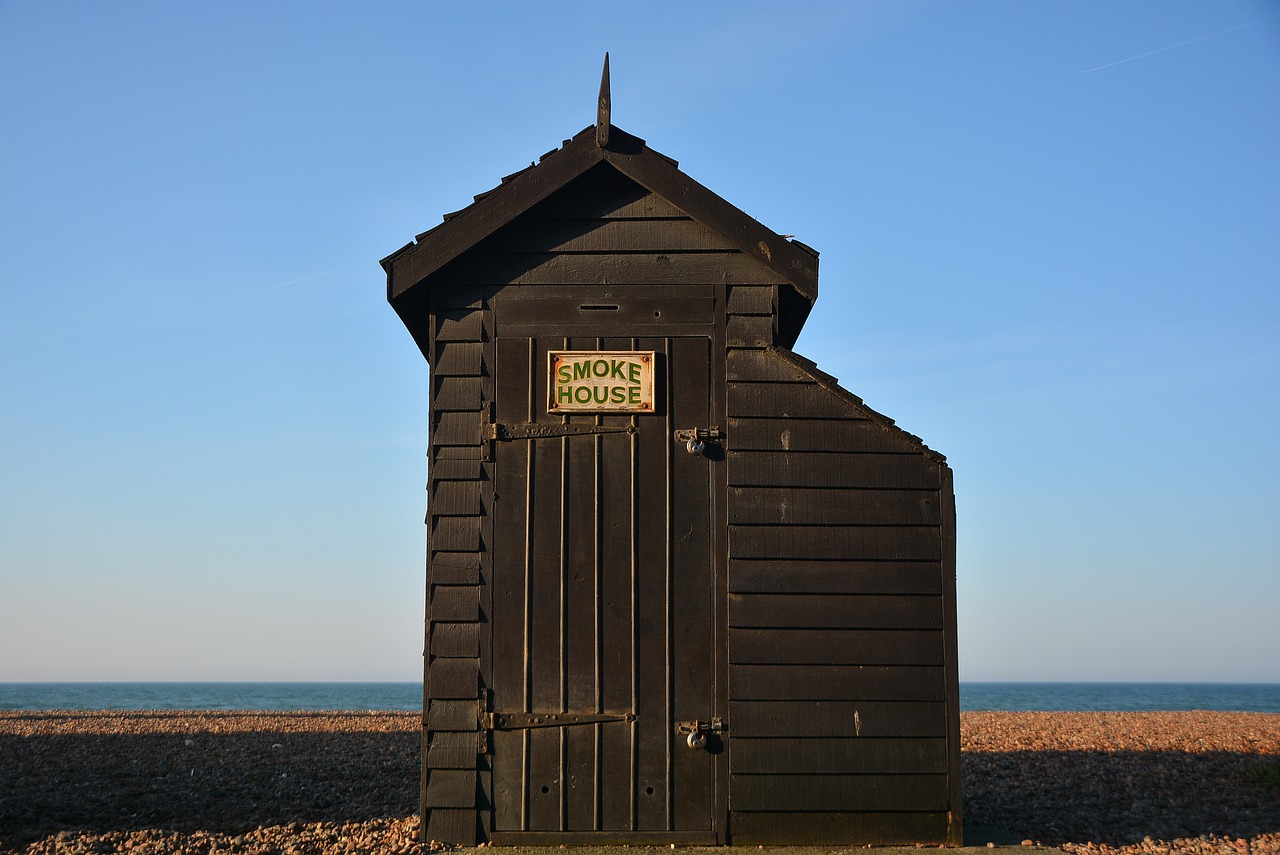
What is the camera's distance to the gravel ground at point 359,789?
8.50 metres

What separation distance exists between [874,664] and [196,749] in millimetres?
11694

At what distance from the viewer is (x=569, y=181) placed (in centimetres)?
804

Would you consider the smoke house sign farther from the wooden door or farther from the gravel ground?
the gravel ground

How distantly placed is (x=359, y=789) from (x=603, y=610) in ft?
18.2

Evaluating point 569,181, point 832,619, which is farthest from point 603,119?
point 832,619

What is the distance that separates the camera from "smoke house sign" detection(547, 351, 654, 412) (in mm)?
7914


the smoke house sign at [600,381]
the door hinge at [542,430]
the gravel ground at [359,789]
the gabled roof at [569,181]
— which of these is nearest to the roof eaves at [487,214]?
the gabled roof at [569,181]

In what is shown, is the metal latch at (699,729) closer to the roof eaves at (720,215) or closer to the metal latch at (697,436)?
the metal latch at (697,436)

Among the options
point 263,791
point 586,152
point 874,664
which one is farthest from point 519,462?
point 263,791

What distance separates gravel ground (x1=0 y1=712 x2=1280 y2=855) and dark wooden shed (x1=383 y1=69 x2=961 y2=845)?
1202 mm

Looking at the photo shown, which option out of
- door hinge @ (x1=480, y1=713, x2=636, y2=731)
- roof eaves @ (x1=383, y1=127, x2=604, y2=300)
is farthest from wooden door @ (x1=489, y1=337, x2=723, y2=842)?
roof eaves @ (x1=383, y1=127, x2=604, y2=300)

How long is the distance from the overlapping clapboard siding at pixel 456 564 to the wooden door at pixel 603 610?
0.13 meters

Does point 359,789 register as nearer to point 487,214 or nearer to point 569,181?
point 487,214

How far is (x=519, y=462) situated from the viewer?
25.8 ft
